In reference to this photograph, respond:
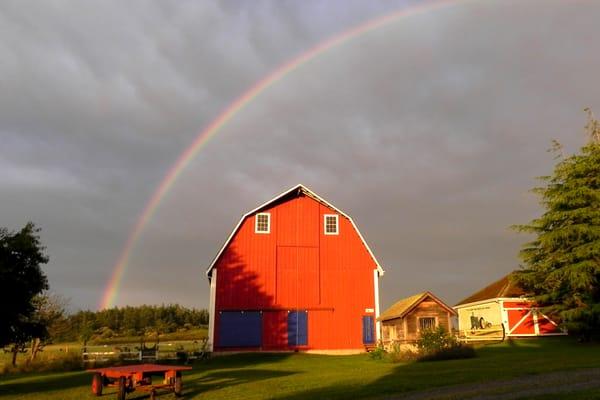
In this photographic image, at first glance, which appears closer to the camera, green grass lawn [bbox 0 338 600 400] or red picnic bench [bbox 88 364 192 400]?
green grass lawn [bbox 0 338 600 400]

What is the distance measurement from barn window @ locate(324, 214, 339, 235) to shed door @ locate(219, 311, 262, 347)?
278 inches

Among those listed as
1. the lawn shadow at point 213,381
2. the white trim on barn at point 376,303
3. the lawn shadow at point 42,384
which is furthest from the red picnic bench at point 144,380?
the white trim on barn at point 376,303

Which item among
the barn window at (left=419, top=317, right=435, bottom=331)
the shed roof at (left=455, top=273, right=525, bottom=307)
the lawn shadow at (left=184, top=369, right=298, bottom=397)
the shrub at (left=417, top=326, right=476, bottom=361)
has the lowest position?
the lawn shadow at (left=184, top=369, right=298, bottom=397)

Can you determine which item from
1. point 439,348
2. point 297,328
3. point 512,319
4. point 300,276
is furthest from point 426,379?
point 512,319

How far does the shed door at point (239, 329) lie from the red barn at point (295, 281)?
0.06m

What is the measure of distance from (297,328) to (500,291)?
42.2ft

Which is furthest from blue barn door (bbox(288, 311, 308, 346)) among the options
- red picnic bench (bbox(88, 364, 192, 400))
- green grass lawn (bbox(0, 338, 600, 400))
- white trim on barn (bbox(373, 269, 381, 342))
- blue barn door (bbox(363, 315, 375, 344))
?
red picnic bench (bbox(88, 364, 192, 400))

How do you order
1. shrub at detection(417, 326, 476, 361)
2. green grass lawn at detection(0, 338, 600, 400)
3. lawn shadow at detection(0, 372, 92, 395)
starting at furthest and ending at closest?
shrub at detection(417, 326, 476, 361), lawn shadow at detection(0, 372, 92, 395), green grass lawn at detection(0, 338, 600, 400)

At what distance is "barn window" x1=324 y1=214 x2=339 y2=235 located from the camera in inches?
1336

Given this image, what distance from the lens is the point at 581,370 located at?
46.0 feet

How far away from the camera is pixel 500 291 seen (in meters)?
32.9

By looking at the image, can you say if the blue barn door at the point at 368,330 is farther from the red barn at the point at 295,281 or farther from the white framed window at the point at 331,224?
the white framed window at the point at 331,224

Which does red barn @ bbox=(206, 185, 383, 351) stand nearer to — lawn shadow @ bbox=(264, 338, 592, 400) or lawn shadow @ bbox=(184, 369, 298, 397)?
lawn shadow @ bbox=(184, 369, 298, 397)

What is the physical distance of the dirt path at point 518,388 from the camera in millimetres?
10203
